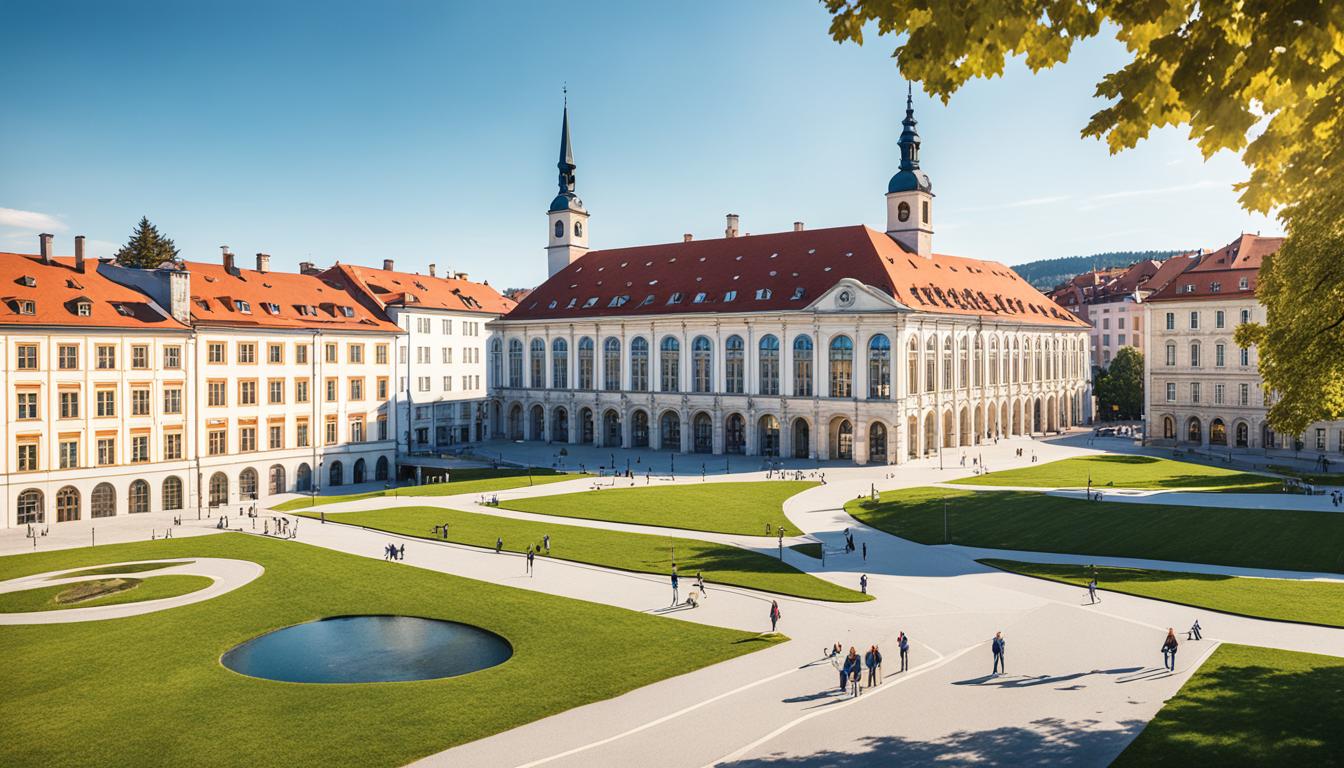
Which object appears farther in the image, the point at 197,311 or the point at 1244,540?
the point at 197,311

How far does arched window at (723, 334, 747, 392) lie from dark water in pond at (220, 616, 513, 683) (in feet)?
173

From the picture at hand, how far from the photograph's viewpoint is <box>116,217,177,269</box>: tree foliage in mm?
95625

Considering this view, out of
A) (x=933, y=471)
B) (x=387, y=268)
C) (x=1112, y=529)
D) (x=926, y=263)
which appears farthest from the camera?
(x=387, y=268)

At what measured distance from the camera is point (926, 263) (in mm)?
88312

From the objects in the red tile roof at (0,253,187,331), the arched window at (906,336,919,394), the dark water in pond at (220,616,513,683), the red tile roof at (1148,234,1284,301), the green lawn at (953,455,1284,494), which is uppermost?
the red tile roof at (1148,234,1284,301)

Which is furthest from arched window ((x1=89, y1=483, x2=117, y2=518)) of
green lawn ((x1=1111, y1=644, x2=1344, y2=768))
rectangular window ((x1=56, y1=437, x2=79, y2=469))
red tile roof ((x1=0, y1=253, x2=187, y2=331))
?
green lawn ((x1=1111, y1=644, x2=1344, y2=768))

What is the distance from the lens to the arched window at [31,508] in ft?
182

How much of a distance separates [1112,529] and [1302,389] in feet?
91.3

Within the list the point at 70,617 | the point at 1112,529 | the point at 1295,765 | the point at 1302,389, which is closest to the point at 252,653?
the point at 70,617

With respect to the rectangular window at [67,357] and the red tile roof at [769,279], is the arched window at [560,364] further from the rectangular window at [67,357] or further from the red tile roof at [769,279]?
the rectangular window at [67,357]

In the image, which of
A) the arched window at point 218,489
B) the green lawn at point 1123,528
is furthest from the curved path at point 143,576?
the green lawn at point 1123,528

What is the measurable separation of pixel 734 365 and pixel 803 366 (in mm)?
7359

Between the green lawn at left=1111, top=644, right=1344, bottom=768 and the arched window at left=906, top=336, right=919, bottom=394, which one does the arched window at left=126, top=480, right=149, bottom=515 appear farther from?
the green lawn at left=1111, top=644, right=1344, bottom=768

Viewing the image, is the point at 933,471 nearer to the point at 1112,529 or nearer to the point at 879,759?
the point at 1112,529
